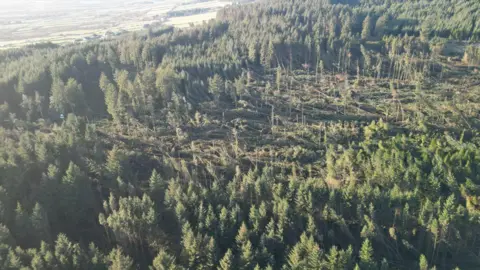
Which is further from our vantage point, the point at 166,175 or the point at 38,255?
the point at 166,175

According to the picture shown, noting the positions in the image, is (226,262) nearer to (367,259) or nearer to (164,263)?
(164,263)

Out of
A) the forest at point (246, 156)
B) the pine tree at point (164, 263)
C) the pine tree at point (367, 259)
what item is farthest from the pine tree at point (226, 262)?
the pine tree at point (367, 259)

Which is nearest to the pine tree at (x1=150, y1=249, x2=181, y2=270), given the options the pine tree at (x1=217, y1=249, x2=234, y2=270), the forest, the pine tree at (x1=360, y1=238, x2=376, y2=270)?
the forest

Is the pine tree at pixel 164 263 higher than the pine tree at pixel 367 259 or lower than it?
higher

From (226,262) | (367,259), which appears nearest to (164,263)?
(226,262)

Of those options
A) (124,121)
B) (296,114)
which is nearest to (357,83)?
(296,114)

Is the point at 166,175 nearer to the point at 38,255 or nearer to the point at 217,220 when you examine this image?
the point at 217,220

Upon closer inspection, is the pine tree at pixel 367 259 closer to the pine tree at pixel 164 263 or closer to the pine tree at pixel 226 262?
the pine tree at pixel 226 262

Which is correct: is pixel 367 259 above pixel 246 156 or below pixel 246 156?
below
